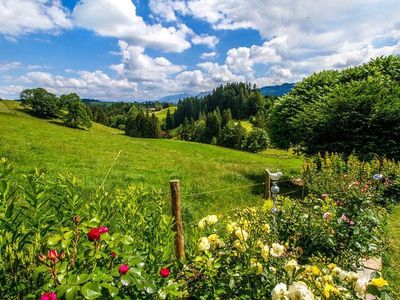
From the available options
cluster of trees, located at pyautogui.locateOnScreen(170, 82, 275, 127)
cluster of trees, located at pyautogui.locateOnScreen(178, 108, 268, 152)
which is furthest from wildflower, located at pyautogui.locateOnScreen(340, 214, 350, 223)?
cluster of trees, located at pyautogui.locateOnScreen(170, 82, 275, 127)

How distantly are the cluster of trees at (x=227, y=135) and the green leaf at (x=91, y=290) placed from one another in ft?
289

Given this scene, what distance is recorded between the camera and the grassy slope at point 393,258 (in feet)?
19.1

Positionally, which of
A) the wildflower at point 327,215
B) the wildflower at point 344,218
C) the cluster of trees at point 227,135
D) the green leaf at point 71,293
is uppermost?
the green leaf at point 71,293

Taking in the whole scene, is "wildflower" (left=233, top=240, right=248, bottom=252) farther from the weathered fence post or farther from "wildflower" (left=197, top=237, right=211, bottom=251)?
the weathered fence post

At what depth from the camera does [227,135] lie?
100562 mm

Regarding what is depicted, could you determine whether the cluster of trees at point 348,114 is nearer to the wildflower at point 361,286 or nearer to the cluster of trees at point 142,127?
the wildflower at point 361,286

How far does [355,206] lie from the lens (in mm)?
6387

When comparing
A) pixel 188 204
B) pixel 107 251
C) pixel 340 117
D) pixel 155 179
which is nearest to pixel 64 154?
pixel 155 179

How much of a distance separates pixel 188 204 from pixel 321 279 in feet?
23.6

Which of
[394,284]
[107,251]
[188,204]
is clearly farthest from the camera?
[188,204]

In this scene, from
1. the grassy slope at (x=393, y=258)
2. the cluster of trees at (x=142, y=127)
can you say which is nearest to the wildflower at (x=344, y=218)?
the grassy slope at (x=393, y=258)

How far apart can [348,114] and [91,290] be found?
14590mm

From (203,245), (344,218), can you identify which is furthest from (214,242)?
(344,218)

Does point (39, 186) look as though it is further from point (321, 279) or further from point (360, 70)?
point (360, 70)
